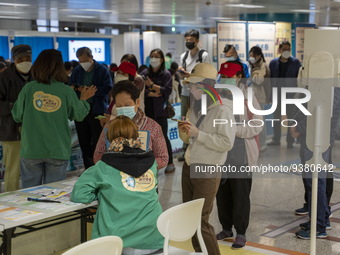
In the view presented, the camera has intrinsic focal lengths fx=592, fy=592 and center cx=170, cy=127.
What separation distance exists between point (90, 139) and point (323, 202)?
3310mm

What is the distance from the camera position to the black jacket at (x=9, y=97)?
19.0 feet

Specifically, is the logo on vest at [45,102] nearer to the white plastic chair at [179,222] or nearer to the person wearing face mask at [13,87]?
the person wearing face mask at [13,87]

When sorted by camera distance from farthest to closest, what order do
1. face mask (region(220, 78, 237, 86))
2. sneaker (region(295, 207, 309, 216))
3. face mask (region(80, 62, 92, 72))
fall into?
face mask (region(80, 62, 92, 72))
sneaker (region(295, 207, 309, 216))
face mask (region(220, 78, 237, 86))

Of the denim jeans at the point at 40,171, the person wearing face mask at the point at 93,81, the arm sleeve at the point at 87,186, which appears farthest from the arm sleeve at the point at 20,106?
the person wearing face mask at the point at 93,81

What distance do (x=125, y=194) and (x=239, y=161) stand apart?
1.65 m

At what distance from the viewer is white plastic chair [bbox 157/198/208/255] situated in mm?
3464

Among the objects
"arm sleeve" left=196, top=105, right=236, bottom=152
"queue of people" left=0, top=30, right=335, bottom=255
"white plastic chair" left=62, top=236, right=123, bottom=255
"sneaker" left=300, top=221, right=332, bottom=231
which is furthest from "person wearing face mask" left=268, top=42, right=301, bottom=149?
"white plastic chair" left=62, top=236, right=123, bottom=255

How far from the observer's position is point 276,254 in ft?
16.7

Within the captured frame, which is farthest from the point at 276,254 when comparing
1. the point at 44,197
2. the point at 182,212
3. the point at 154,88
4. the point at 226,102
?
the point at 154,88

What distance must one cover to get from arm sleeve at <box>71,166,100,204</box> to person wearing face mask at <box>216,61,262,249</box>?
4.96ft

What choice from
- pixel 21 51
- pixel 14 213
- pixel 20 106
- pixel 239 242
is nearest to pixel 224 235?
pixel 239 242

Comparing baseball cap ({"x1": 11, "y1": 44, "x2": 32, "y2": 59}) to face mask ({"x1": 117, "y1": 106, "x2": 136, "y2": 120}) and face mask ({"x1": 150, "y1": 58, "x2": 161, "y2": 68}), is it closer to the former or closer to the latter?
face mask ({"x1": 117, "y1": 106, "x2": 136, "y2": 120})

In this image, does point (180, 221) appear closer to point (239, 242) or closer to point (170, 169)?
point (239, 242)

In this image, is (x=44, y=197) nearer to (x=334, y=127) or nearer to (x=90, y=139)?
(x=334, y=127)
